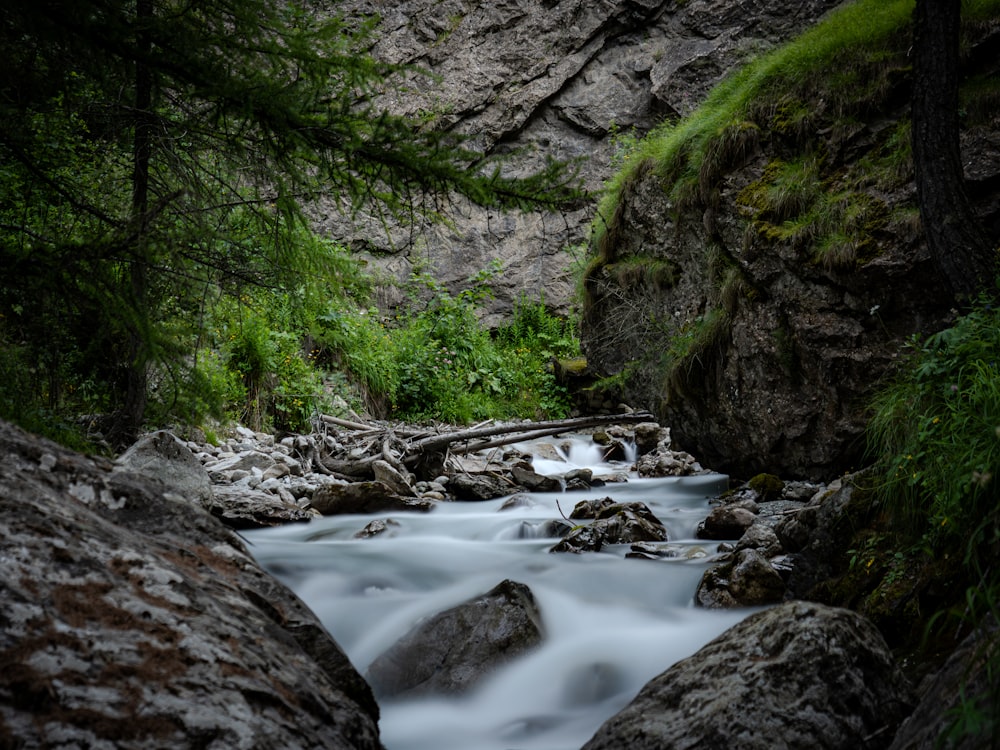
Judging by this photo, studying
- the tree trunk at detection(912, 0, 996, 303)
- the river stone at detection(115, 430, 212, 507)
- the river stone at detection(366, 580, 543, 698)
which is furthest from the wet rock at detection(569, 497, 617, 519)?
the tree trunk at detection(912, 0, 996, 303)

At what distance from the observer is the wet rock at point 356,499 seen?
22.5 ft

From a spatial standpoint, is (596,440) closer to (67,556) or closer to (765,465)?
(765,465)

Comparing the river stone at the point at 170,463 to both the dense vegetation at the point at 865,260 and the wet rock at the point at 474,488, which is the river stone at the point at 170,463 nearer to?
the wet rock at the point at 474,488

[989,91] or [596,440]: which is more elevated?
[989,91]

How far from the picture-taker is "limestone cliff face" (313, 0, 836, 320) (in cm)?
1748

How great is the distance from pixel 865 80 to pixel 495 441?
6.41m

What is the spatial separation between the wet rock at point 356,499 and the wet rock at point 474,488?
793mm

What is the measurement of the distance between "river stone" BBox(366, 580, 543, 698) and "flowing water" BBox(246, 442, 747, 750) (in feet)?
0.22

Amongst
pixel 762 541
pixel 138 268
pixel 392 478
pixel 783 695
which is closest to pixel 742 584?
pixel 762 541

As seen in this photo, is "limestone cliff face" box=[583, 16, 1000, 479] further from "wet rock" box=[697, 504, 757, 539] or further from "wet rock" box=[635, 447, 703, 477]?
"wet rock" box=[635, 447, 703, 477]

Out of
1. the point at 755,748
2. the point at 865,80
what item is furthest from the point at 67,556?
the point at 865,80

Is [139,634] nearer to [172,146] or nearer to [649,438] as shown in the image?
[172,146]

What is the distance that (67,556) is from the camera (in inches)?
63.3

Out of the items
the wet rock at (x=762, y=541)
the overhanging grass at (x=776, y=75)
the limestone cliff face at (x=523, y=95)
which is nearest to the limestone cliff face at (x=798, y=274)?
the overhanging grass at (x=776, y=75)
